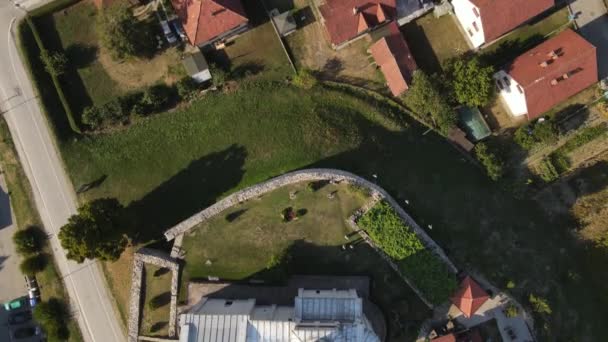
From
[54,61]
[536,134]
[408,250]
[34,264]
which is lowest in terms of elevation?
[408,250]

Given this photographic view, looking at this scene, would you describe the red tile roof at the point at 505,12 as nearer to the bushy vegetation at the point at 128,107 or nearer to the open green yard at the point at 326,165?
the open green yard at the point at 326,165

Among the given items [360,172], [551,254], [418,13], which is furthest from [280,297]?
[418,13]

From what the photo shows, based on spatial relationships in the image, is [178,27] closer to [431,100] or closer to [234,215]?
[234,215]

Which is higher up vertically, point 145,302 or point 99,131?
point 99,131

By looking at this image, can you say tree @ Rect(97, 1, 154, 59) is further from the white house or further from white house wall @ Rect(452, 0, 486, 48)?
white house wall @ Rect(452, 0, 486, 48)

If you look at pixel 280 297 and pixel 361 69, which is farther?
pixel 361 69

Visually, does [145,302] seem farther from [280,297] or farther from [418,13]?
[418,13]

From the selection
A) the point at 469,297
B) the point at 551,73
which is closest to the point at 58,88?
the point at 469,297
